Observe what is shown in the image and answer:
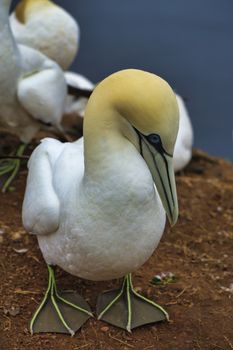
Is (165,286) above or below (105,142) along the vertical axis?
below

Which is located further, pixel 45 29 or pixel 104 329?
pixel 45 29

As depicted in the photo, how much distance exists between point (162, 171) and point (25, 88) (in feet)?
3.71

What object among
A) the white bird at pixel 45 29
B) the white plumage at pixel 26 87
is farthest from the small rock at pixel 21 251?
the white bird at pixel 45 29

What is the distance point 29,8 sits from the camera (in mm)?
2998

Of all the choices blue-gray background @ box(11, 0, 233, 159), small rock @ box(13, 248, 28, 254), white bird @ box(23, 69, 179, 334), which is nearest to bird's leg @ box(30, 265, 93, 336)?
white bird @ box(23, 69, 179, 334)

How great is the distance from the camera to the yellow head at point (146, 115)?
144cm

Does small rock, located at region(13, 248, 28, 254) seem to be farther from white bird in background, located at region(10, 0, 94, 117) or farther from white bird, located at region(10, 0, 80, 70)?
white bird, located at region(10, 0, 80, 70)

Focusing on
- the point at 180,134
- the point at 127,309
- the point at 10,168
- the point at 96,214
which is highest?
the point at 96,214

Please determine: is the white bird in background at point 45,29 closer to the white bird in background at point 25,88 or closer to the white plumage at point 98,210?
the white bird in background at point 25,88

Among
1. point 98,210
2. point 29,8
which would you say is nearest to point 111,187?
point 98,210

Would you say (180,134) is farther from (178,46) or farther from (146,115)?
(146,115)

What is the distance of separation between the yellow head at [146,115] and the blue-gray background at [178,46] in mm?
2668

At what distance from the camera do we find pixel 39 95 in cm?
255

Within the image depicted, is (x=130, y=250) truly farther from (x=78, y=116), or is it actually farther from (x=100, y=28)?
(x=100, y=28)
